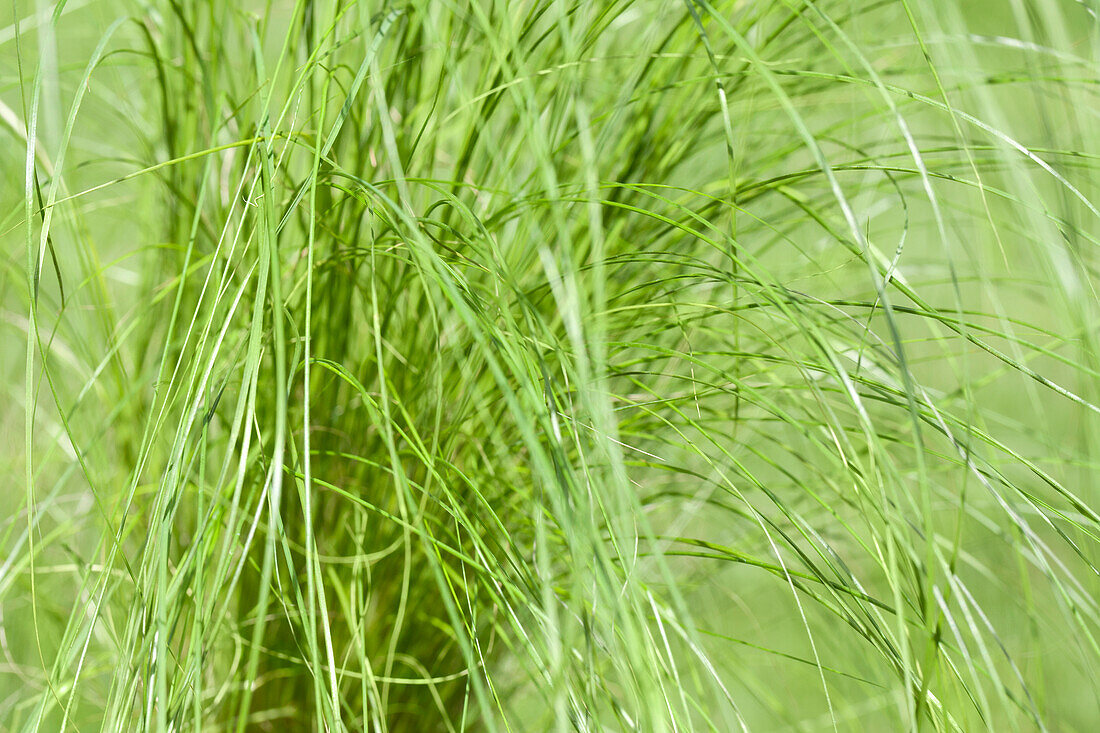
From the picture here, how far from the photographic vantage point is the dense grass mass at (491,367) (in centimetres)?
31

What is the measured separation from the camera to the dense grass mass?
1.00 ft

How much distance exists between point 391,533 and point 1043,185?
122 cm

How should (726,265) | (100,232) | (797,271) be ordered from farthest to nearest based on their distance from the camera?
(100,232)
(797,271)
(726,265)

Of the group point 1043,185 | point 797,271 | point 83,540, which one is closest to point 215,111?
point 797,271

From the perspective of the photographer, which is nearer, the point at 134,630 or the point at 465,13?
the point at 134,630

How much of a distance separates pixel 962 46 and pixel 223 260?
1.27 feet

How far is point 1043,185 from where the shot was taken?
4.27 ft

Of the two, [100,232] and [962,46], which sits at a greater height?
[962,46]

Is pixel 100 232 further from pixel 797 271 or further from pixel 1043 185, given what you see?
pixel 1043 185

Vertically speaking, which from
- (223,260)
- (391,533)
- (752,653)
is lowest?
(752,653)

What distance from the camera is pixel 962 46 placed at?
11.7 inches

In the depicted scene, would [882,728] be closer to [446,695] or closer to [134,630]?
[446,695]

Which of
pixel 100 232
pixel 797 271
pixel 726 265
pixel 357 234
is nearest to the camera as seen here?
pixel 357 234

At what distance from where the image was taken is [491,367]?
301 mm
